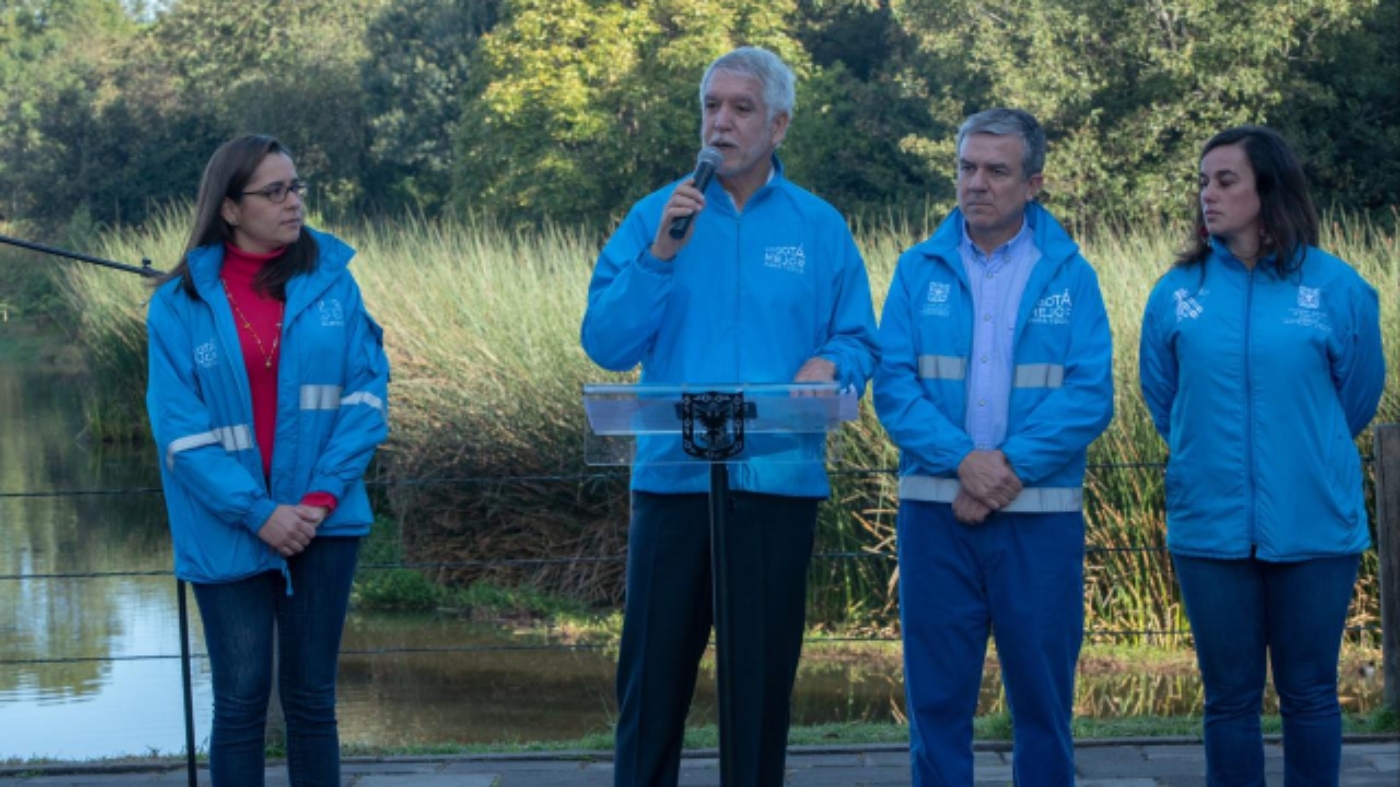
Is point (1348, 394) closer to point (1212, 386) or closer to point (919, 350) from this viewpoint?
point (1212, 386)

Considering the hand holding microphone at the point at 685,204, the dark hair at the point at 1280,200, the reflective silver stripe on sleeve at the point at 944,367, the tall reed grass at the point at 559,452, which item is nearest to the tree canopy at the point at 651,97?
the tall reed grass at the point at 559,452

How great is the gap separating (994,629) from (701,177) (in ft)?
4.50

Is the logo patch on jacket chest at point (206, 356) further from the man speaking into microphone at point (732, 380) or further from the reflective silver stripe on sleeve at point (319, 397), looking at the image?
the man speaking into microphone at point (732, 380)

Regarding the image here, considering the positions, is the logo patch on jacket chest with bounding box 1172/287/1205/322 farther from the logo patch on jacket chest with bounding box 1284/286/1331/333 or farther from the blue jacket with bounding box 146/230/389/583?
the blue jacket with bounding box 146/230/389/583

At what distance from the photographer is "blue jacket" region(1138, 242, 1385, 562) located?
4.17 m

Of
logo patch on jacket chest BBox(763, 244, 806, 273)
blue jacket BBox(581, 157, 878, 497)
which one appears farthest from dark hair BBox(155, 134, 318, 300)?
logo patch on jacket chest BBox(763, 244, 806, 273)

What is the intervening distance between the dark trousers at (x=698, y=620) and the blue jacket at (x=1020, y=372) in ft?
1.16

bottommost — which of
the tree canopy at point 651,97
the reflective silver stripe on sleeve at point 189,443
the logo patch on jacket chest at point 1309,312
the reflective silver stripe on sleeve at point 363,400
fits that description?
the reflective silver stripe on sleeve at point 189,443

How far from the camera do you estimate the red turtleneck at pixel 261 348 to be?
13.5 ft

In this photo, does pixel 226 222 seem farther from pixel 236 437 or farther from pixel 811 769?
pixel 811 769

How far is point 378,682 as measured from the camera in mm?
9461

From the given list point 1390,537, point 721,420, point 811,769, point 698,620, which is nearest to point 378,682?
point 811,769

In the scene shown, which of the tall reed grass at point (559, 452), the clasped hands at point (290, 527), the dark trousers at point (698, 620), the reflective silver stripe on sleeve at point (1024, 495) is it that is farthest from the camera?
the tall reed grass at point (559, 452)

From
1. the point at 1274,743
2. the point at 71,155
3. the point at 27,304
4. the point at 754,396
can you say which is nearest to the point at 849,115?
the point at 27,304
